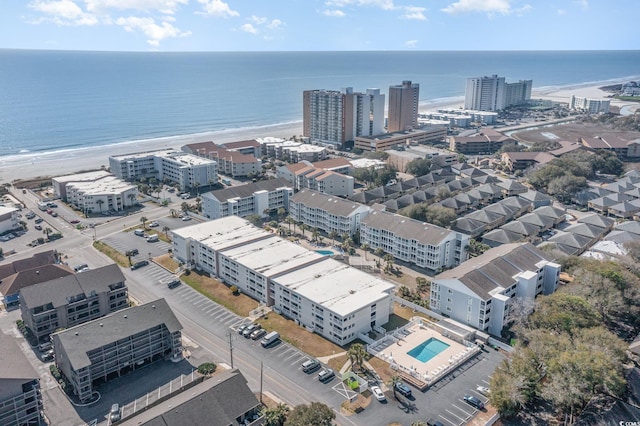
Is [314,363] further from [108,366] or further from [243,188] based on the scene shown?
[243,188]

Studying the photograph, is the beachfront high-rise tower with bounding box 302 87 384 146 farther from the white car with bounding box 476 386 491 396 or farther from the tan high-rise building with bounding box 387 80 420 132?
the white car with bounding box 476 386 491 396

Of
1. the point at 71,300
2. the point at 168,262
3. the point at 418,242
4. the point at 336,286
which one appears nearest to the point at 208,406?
the point at 336,286

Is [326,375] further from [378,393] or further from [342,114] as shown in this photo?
[342,114]

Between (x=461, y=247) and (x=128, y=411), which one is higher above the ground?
(x=461, y=247)

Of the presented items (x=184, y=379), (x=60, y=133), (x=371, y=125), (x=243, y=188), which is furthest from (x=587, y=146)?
(x=60, y=133)

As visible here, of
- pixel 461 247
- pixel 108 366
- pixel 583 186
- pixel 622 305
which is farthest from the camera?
pixel 583 186

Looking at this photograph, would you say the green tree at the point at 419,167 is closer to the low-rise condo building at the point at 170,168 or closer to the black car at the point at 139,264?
the low-rise condo building at the point at 170,168
